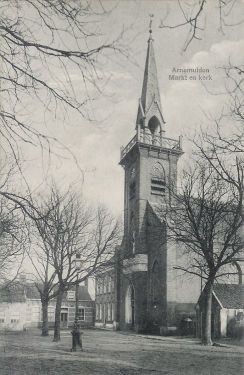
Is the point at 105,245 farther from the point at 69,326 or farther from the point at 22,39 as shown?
the point at 69,326

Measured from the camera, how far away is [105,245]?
2352 centimetres

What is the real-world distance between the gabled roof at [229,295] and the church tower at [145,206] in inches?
199

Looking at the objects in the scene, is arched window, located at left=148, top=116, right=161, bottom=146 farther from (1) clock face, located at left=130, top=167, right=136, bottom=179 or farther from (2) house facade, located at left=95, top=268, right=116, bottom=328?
(2) house facade, located at left=95, top=268, right=116, bottom=328

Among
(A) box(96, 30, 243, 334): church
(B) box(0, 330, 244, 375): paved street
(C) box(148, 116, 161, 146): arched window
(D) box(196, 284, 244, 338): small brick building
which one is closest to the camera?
(B) box(0, 330, 244, 375): paved street

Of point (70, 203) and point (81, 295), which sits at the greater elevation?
point (70, 203)

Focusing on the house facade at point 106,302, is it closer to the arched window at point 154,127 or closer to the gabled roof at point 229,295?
the arched window at point 154,127

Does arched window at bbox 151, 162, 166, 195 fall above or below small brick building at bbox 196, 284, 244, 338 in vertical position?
above

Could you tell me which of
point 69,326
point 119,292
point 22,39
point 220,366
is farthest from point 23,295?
point 22,39

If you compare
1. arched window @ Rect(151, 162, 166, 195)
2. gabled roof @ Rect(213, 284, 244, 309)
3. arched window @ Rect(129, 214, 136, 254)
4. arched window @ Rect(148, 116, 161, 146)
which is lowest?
gabled roof @ Rect(213, 284, 244, 309)

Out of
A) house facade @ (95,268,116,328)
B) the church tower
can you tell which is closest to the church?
the church tower

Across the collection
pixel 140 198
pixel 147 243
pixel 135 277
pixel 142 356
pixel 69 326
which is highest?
pixel 140 198

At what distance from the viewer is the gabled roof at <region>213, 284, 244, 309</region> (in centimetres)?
2406

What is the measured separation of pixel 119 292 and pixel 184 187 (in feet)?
63.1

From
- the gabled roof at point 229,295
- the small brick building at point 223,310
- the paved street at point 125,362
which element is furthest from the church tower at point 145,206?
the paved street at point 125,362
